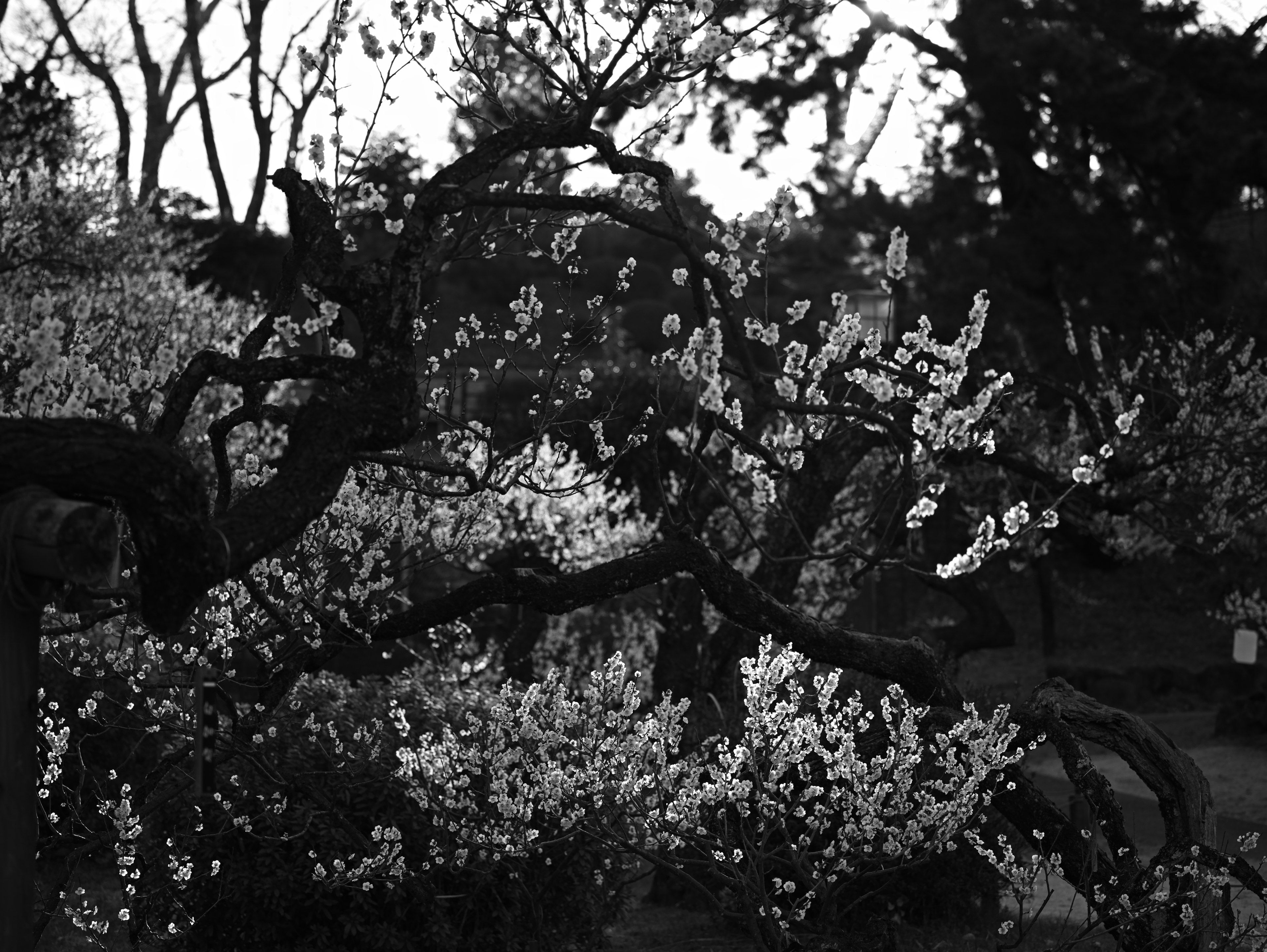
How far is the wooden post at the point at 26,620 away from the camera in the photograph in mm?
2855

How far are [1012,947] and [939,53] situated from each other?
1332cm

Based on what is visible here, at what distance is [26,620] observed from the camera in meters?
3.03

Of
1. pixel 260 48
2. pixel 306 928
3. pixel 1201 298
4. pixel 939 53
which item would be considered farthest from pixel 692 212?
pixel 306 928

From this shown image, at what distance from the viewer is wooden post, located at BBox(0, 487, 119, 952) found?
2.86m

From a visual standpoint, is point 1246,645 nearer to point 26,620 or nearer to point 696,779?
point 696,779

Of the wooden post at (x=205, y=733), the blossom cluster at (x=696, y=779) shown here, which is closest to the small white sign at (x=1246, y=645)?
the blossom cluster at (x=696, y=779)

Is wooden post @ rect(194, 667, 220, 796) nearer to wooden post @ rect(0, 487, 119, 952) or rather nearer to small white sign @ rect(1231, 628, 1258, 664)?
wooden post @ rect(0, 487, 119, 952)

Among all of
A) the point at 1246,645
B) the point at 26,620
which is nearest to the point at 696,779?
the point at 26,620

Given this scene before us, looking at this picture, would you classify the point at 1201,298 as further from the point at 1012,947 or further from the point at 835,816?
the point at 1012,947

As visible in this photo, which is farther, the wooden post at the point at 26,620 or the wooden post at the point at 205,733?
the wooden post at the point at 205,733

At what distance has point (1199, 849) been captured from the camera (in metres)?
5.13

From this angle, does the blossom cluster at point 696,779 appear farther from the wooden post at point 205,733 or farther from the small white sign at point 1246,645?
the small white sign at point 1246,645

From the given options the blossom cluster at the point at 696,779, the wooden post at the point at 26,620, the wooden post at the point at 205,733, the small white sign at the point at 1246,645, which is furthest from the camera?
the small white sign at the point at 1246,645

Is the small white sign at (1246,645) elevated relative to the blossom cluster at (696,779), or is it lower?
elevated
